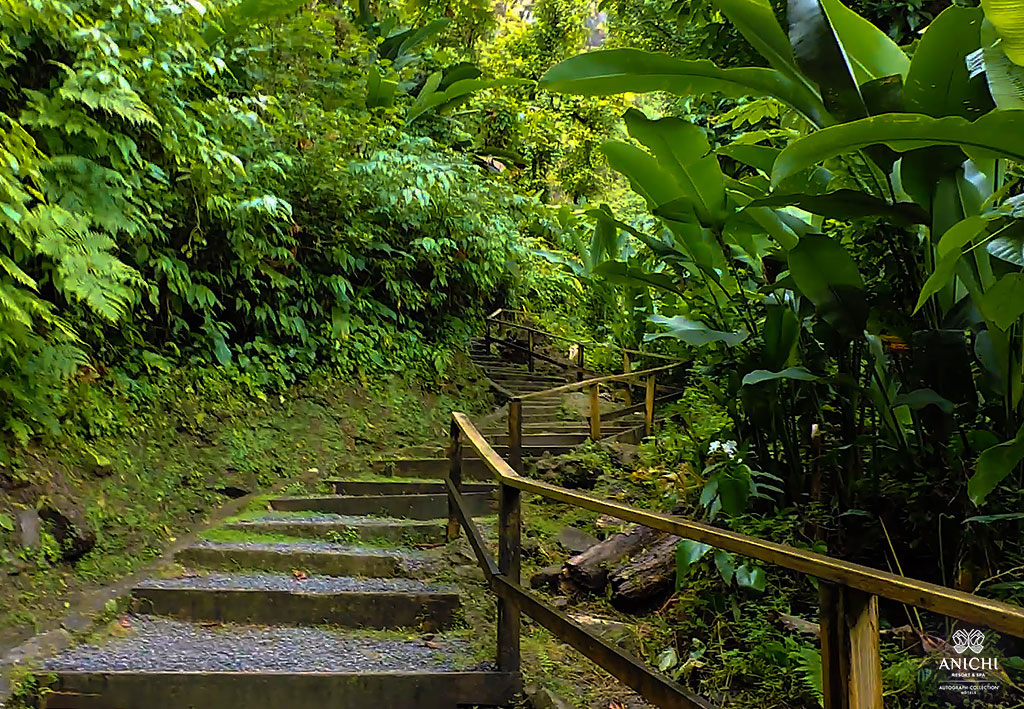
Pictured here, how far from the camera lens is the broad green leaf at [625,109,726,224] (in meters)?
2.17

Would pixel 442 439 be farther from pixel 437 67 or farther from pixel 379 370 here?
pixel 437 67

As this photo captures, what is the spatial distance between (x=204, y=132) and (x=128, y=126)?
50 cm

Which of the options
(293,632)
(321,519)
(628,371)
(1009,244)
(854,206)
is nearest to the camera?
(1009,244)

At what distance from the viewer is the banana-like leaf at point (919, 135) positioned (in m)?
1.25

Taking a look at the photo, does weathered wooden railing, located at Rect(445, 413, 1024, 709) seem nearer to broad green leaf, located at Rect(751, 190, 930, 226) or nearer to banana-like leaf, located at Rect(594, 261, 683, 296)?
broad green leaf, located at Rect(751, 190, 930, 226)

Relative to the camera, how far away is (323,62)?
616cm

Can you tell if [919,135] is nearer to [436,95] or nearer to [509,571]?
[509,571]

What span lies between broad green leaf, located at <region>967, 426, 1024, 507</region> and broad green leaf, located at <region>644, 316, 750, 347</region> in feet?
3.48

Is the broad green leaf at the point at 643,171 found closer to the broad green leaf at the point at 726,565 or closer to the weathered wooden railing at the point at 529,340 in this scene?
the broad green leaf at the point at 726,565

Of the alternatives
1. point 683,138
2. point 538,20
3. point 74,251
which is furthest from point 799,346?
point 538,20

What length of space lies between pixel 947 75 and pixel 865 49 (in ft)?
0.94

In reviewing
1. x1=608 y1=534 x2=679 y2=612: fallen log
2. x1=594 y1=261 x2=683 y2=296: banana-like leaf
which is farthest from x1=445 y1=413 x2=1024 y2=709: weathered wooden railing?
x1=594 y1=261 x2=683 y2=296: banana-like leaf

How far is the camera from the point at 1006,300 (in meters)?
1.37

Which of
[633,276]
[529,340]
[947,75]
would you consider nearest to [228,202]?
[633,276]
